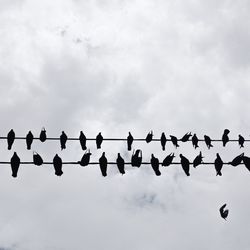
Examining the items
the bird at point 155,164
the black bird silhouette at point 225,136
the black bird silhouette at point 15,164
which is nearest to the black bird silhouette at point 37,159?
the black bird silhouette at point 15,164

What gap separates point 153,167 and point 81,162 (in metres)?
1.78

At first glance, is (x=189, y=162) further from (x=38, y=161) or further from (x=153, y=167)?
(x=38, y=161)

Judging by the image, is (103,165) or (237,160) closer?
(103,165)

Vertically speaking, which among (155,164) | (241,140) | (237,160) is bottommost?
(237,160)

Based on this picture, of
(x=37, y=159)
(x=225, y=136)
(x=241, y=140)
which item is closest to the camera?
(x=37, y=159)

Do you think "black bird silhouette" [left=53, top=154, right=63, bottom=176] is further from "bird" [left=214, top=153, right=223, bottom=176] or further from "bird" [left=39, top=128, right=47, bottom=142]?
"bird" [left=214, top=153, right=223, bottom=176]

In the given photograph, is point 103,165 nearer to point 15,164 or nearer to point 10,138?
point 15,164

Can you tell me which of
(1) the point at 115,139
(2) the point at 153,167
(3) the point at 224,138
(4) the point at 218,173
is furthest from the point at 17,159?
(3) the point at 224,138

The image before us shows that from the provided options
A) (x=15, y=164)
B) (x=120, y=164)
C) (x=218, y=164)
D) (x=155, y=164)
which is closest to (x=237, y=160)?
(x=218, y=164)

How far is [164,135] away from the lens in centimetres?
938

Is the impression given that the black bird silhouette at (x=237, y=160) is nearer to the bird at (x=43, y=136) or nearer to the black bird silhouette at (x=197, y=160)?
the black bird silhouette at (x=197, y=160)

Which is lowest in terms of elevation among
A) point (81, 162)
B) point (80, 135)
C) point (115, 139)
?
point (81, 162)

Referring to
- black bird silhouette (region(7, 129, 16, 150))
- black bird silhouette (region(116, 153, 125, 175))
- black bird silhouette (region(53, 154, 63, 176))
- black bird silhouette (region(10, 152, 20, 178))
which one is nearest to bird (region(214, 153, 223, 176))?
black bird silhouette (region(116, 153, 125, 175))

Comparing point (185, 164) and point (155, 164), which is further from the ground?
point (155, 164)
